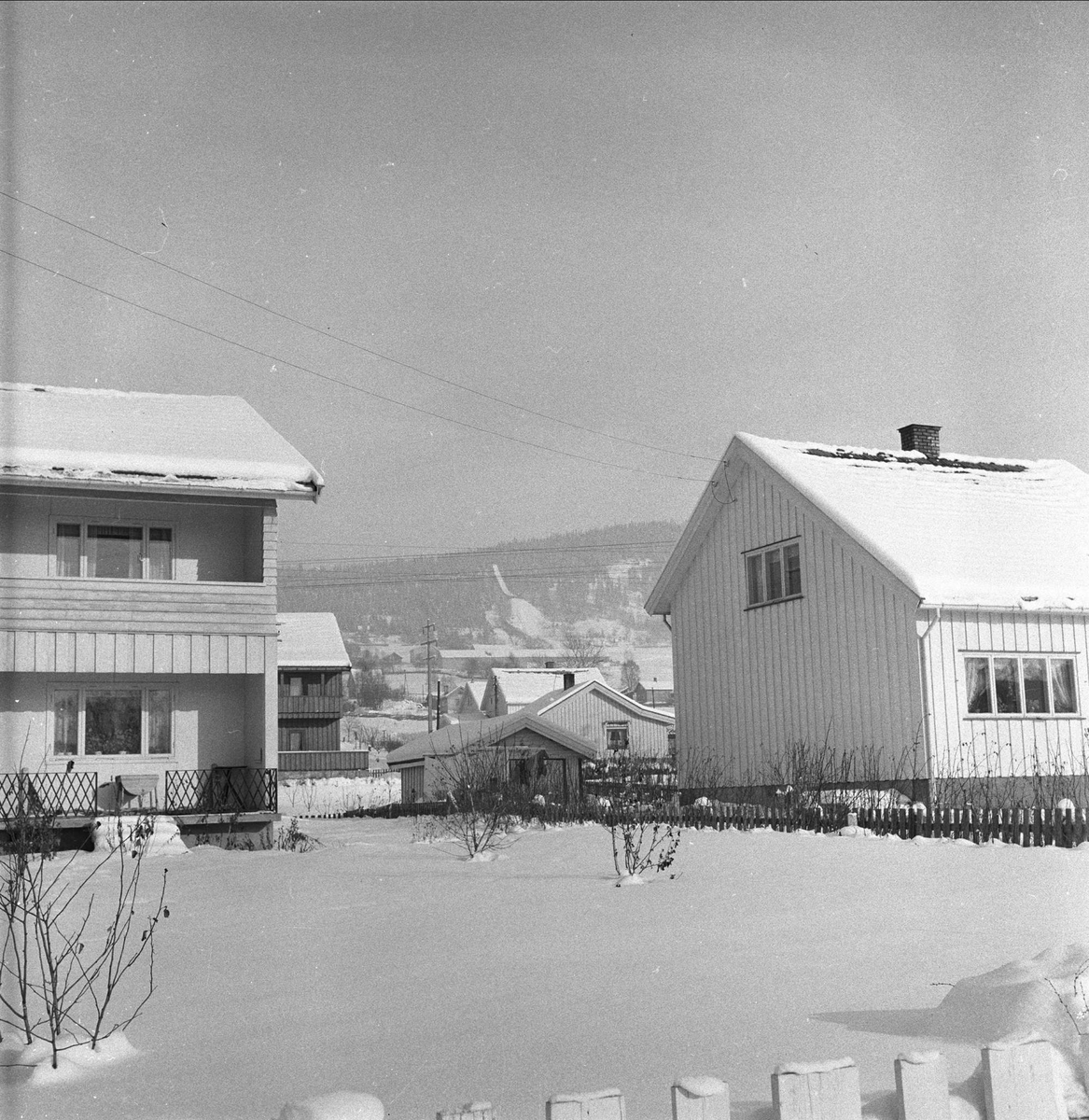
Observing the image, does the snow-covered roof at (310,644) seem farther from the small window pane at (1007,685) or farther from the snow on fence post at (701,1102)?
the snow on fence post at (701,1102)

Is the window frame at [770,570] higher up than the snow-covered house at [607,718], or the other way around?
the window frame at [770,570]

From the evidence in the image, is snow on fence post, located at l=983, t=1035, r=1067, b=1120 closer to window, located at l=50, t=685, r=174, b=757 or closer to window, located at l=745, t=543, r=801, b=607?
window, located at l=50, t=685, r=174, b=757

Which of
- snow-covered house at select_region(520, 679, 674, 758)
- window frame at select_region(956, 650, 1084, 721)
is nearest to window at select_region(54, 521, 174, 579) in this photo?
window frame at select_region(956, 650, 1084, 721)

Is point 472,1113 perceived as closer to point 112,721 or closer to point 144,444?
point 112,721

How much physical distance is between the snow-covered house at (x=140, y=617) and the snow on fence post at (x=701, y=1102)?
16.3 metres

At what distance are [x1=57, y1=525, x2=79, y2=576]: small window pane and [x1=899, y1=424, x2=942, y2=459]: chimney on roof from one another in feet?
52.3

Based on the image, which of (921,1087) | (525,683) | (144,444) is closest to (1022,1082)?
(921,1087)

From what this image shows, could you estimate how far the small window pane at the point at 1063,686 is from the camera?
764 inches

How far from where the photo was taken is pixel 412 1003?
18.7ft

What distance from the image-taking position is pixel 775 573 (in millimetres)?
22359

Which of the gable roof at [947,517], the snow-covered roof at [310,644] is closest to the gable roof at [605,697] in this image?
the snow-covered roof at [310,644]

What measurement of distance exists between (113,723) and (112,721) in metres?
0.05

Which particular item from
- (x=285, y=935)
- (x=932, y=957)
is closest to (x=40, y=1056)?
(x=285, y=935)

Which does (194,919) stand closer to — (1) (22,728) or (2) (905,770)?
(1) (22,728)
